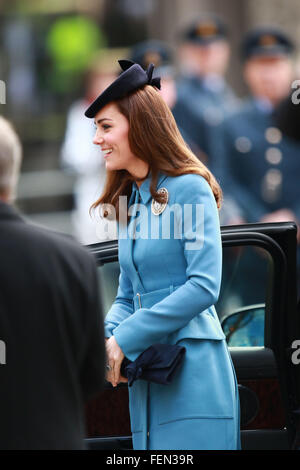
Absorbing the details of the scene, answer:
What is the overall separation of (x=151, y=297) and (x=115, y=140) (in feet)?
1.66

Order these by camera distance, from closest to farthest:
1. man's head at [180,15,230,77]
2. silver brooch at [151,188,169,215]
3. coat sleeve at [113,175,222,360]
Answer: coat sleeve at [113,175,222,360]
silver brooch at [151,188,169,215]
man's head at [180,15,230,77]

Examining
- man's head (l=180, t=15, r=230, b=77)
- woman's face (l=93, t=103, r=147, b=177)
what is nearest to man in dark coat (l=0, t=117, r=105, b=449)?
woman's face (l=93, t=103, r=147, b=177)

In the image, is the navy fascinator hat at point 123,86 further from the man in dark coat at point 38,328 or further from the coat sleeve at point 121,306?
the man in dark coat at point 38,328

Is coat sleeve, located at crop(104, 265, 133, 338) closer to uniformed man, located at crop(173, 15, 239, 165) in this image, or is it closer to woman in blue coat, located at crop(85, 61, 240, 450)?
woman in blue coat, located at crop(85, 61, 240, 450)

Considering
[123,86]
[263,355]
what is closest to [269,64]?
[263,355]

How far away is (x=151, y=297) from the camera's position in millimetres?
3121

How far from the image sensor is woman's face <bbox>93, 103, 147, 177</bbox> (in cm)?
313

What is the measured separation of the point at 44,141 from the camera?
13516 millimetres

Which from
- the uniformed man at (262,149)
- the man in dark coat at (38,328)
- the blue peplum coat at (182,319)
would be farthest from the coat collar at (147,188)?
the uniformed man at (262,149)

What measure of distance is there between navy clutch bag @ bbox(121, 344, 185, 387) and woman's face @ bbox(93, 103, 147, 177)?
0.57m

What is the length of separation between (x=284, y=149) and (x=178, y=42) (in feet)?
15.7

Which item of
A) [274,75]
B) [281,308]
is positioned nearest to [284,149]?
[274,75]

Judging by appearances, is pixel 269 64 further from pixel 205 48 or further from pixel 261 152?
pixel 205 48

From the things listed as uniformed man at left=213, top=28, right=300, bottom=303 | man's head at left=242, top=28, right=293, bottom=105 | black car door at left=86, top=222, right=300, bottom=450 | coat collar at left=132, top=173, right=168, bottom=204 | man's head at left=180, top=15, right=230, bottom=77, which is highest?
man's head at left=180, top=15, right=230, bottom=77
